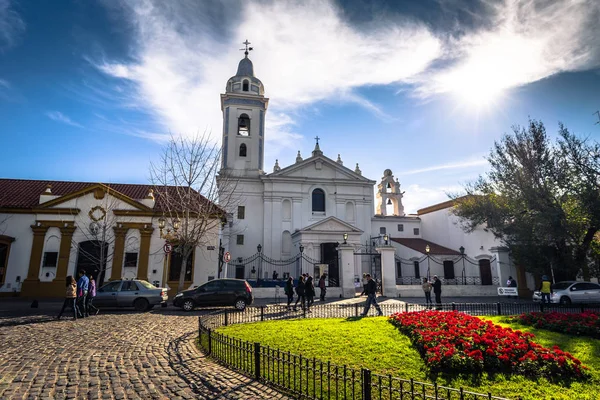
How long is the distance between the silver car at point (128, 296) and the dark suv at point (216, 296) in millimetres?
1047

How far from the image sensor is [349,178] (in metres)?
37.2

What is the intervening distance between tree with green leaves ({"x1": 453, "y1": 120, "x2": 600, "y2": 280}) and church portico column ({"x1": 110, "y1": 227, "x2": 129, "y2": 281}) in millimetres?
24911

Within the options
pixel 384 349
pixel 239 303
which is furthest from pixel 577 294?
pixel 239 303

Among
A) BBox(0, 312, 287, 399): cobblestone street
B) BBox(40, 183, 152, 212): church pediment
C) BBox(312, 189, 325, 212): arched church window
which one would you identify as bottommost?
BBox(0, 312, 287, 399): cobblestone street

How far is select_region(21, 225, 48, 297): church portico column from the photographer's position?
22.2 meters

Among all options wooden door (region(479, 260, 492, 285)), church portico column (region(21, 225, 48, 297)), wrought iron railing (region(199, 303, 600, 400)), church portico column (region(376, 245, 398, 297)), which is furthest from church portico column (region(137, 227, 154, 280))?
wooden door (region(479, 260, 492, 285))

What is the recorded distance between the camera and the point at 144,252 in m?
23.6

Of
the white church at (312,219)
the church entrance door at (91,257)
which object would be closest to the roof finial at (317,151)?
the white church at (312,219)

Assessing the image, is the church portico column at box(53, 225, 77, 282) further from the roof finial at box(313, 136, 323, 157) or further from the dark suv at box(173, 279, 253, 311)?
the roof finial at box(313, 136, 323, 157)

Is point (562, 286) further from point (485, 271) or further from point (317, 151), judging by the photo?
point (317, 151)

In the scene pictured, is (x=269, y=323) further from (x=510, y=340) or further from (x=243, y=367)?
(x=510, y=340)

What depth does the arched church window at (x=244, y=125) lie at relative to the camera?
3759 centimetres

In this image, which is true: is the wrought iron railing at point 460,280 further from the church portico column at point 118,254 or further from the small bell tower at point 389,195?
the church portico column at point 118,254

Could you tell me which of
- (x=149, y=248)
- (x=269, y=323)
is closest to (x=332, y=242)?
(x=149, y=248)
